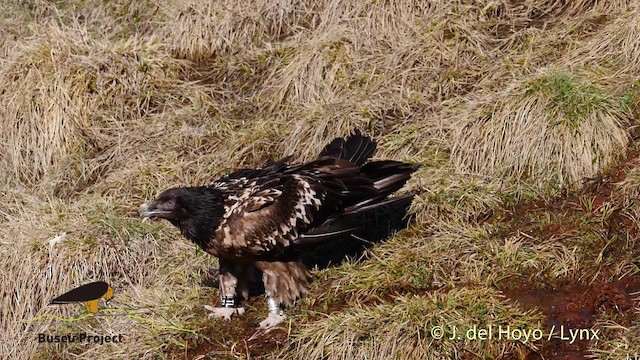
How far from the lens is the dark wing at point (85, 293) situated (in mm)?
6645

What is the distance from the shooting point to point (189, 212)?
586cm

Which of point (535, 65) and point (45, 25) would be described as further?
point (45, 25)

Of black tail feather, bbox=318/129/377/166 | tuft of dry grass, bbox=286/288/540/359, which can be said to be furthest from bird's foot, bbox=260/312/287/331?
black tail feather, bbox=318/129/377/166

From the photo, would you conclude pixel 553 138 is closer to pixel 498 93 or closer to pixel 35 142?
pixel 498 93

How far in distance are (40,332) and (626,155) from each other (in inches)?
173

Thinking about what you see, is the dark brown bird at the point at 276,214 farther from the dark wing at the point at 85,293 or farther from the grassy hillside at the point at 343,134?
the dark wing at the point at 85,293

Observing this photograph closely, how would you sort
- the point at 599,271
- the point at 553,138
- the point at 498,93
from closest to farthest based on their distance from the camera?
→ the point at 599,271
the point at 553,138
the point at 498,93

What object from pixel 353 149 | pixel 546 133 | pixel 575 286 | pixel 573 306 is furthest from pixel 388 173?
pixel 573 306

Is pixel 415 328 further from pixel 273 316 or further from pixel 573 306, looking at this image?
pixel 273 316

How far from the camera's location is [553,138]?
6598mm

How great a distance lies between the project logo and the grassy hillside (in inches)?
2.8

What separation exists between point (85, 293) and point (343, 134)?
2383 millimetres

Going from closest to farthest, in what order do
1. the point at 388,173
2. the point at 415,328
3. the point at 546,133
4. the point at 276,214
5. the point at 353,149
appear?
1. the point at 415,328
2. the point at 276,214
3. the point at 388,173
4. the point at 546,133
5. the point at 353,149

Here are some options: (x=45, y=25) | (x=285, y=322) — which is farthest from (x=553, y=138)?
(x=45, y=25)
